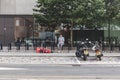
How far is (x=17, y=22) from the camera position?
41.1 m

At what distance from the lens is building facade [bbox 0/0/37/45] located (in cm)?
4075

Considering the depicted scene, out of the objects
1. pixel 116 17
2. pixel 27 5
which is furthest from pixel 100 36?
pixel 27 5

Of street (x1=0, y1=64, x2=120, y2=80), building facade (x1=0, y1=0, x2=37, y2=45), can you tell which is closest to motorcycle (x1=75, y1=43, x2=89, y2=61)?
street (x1=0, y1=64, x2=120, y2=80)

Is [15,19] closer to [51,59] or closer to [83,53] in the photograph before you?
[51,59]

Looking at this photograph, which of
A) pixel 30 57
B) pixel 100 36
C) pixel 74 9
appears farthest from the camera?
pixel 100 36

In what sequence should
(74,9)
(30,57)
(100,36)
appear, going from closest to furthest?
(30,57), (74,9), (100,36)

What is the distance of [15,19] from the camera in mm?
41094

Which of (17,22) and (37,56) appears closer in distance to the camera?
(37,56)

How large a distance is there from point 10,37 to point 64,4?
9049 millimetres

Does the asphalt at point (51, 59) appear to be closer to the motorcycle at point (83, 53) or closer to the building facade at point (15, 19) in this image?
the motorcycle at point (83, 53)

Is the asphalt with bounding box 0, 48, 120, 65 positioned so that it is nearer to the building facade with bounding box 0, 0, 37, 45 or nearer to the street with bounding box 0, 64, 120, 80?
the street with bounding box 0, 64, 120, 80

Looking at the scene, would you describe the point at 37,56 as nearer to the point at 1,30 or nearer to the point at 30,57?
the point at 30,57

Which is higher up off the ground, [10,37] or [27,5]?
[27,5]

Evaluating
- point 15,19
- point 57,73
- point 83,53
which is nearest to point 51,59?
point 83,53
